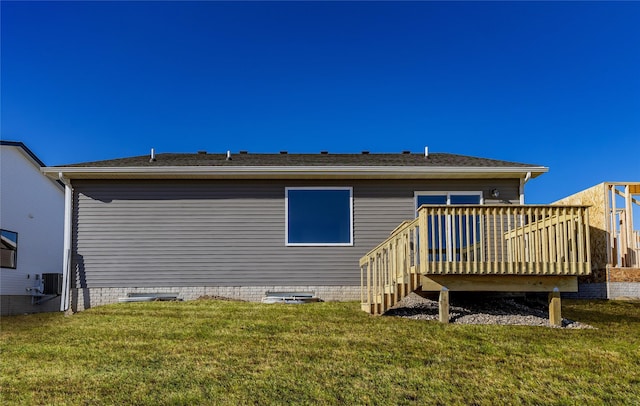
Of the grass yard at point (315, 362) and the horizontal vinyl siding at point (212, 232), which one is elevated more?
the horizontal vinyl siding at point (212, 232)

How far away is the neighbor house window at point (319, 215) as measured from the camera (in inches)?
427

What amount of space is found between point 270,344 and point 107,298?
5.73 metres

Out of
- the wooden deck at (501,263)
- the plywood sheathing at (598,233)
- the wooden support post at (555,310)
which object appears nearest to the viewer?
the wooden deck at (501,263)

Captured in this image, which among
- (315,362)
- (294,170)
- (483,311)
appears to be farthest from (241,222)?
(315,362)

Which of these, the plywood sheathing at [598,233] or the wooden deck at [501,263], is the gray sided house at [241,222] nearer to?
the plywood sheathing at [598,233]

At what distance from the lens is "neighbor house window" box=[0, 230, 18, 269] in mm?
13773

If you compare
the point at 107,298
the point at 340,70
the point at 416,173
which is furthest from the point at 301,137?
the point at 107,298

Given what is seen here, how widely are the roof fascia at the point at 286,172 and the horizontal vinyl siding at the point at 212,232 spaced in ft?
0.91

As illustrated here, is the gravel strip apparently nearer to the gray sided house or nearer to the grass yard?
the grass yard

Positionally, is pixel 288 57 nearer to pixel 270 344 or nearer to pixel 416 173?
pixel 416 173

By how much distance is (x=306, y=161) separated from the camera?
1150 centimetres

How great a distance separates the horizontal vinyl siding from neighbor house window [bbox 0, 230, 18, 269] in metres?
4.55

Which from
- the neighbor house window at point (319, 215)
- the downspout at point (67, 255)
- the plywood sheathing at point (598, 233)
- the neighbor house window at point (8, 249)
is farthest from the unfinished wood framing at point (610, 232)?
the neighbor house window at point (8, 249)

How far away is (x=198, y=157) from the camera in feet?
41.0
